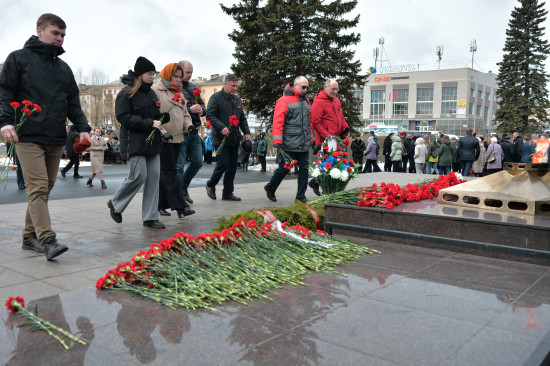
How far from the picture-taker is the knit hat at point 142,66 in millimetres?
5473

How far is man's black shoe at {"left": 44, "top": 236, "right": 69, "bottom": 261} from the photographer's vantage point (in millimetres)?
4148

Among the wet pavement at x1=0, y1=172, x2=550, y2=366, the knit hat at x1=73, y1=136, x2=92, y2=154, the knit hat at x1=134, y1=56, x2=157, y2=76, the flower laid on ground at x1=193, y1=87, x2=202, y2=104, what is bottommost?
the wet pavement at x1=0, y1=172, x2=550, y2=366

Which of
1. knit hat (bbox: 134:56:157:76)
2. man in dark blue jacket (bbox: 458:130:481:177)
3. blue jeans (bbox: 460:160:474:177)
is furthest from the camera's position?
blue jeans (bbox: 460:160:474:177)

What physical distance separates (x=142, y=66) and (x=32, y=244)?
214 cm

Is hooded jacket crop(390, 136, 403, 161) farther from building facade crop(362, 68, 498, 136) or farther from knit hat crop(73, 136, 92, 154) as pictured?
building facade crop(362, 68, 498, 136)

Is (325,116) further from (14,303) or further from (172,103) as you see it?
(14,303)

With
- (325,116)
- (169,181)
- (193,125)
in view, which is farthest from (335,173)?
(169,181)

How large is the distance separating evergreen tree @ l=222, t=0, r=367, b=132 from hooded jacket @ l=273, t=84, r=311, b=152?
45.2 ft

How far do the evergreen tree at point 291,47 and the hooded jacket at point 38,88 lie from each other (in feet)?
56.3

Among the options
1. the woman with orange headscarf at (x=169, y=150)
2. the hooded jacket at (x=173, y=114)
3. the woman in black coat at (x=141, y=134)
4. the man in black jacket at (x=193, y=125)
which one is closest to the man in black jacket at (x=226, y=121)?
the man in black jacket at (x=193, y=125)

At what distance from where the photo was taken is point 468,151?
15.8m

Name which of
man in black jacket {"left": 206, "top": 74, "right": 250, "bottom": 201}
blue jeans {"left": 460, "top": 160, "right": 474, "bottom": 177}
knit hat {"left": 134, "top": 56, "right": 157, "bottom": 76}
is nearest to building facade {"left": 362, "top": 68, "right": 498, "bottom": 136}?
blue jeans {"left": 460, "top": 160, "right": 474, "bottom": 177}

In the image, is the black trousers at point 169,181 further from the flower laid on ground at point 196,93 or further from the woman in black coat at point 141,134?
the flower laid on ground at point 196,93

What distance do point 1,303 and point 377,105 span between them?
90893mm
